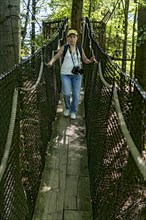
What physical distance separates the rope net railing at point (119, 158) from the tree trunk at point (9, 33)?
102cm

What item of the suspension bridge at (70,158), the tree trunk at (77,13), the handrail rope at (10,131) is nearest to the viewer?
the handrail rope at (10,131)

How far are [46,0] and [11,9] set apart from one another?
15.4 m

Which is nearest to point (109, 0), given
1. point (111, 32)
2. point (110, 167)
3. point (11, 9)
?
point (111, 32)

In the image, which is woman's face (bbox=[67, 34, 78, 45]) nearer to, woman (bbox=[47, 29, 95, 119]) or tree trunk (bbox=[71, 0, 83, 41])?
woman (bbox=[47, 29, 95, 119])

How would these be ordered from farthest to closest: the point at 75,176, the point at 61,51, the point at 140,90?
the point at 61,51
the point at 75,176
the point at 140,90

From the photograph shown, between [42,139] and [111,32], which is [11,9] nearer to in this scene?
[42,139]

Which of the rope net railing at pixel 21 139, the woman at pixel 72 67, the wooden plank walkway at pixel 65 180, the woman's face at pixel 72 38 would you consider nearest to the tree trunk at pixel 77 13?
the woman at pixel 72 67

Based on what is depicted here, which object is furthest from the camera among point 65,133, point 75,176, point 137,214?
point 65,133

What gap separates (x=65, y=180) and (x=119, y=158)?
1.42 metres

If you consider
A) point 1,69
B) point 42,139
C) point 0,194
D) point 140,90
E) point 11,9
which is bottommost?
point 42,139

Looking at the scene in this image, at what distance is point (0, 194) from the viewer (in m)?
2.21

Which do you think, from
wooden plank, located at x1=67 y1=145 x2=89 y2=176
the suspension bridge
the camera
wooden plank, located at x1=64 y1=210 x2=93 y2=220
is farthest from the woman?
wooden plank, located at x1=64 y1=210 x2=93 y2=220

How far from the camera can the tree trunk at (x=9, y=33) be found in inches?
165

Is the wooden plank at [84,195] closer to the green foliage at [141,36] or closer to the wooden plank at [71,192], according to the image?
the wooden plank at [71,192]
